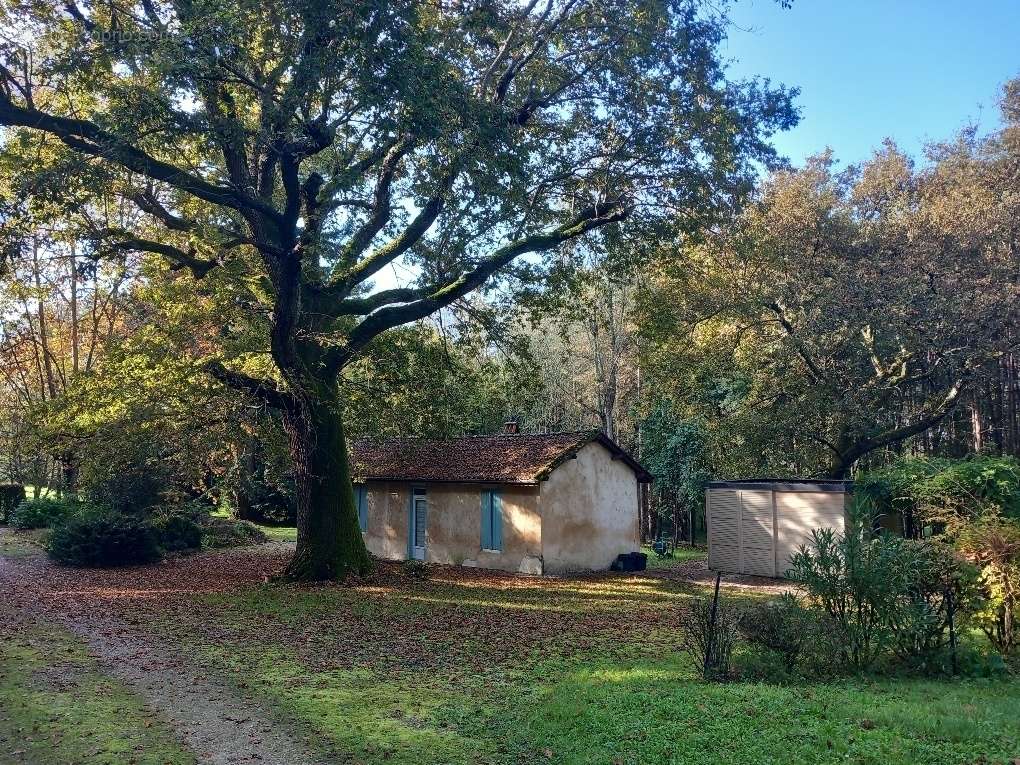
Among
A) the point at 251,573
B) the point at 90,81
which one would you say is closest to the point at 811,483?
the point at 251,573

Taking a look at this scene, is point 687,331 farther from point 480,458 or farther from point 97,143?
point 97,143

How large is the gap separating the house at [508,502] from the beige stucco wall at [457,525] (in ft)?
0.10

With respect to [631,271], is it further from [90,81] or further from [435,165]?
[90,81]

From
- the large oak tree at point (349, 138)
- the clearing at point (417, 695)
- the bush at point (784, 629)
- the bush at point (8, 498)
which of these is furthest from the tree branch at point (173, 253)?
the bush at point (8, 498)

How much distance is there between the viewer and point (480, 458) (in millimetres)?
22125

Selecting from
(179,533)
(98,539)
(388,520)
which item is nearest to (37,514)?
(179,533)

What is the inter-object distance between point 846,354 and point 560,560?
433 inches

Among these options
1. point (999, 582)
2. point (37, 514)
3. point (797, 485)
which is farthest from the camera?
point (37, 514)

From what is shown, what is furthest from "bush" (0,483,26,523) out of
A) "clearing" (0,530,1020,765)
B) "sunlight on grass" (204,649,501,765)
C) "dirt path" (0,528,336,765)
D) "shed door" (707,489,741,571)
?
"shed door" (707,489,741,571)

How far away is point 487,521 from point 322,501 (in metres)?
5.55

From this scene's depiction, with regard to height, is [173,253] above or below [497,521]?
above

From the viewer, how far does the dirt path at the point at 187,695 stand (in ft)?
20.4

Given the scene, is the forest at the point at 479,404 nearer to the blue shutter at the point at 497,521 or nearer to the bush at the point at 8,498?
the blue shutter at the point at 497,521

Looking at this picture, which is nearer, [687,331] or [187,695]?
[187,695]
